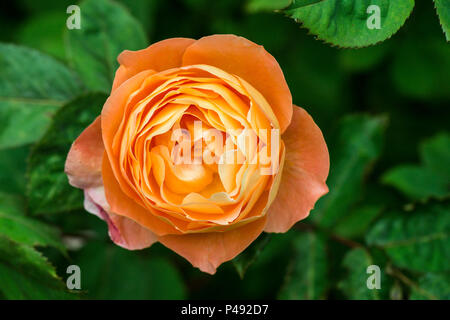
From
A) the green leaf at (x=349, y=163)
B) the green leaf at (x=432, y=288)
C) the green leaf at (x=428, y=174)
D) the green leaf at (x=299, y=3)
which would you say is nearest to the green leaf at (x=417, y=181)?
the green leaf at (x=428, y=174)

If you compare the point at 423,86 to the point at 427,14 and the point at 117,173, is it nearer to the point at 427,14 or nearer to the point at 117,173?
the point at 427,14

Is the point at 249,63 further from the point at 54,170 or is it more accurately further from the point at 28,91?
the point at 28,91

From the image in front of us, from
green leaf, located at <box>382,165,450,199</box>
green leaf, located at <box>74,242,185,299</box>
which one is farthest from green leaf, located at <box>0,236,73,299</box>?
green leaf, located at <box>382,165,450,199</box>

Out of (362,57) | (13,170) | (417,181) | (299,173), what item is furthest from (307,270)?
(13,170)

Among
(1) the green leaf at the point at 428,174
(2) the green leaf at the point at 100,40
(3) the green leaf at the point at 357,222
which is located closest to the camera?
(2) the green leaf at the point at 100,40

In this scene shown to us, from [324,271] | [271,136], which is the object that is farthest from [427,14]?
[271,136]

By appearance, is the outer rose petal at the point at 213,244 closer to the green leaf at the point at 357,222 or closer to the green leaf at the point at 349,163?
the green leaf at the point at 349,163

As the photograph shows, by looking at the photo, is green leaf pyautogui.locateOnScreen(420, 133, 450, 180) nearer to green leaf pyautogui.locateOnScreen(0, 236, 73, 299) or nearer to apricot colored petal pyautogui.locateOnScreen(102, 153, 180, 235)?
apricot colored petal pyautogui.locateOnScreen(102, 153, 180, 235)
